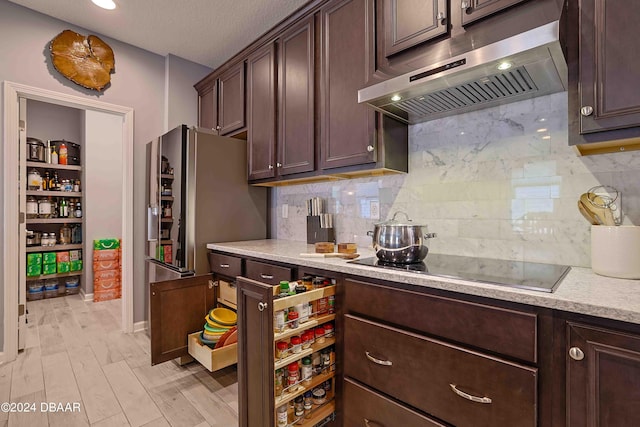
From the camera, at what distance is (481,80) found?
1294 mm

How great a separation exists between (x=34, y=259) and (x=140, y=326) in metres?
2.14

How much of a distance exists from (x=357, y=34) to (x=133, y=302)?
115 inches

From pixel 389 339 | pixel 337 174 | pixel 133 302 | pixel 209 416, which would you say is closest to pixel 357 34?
pixel 337 174

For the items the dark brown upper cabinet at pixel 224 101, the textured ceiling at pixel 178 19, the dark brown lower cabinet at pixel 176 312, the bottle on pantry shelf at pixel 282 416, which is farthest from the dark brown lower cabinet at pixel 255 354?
the textured ceiling at pixel 178 19

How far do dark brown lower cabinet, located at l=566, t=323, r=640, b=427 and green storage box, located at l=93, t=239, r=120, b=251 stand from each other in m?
4.82

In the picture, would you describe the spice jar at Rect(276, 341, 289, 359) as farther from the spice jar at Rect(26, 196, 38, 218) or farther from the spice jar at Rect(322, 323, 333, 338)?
the spice jar at Rect(26, 196, 38, 218)

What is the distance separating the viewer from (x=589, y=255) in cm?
129

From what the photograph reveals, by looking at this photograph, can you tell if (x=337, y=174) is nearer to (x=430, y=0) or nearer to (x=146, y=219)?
(x=430, y=0)

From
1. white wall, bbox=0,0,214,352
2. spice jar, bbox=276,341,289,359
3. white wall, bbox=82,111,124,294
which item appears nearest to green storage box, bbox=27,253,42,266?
white wall, bbox=82,111,124,294

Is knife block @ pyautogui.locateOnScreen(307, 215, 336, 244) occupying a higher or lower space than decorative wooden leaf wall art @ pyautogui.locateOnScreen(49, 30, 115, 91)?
lower

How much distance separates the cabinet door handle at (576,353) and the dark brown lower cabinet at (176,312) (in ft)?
6.51

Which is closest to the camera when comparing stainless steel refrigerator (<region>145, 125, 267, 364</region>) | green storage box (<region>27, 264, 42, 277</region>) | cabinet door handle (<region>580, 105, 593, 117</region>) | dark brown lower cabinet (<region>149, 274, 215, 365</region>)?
cabinet door handle (<region>580, 105, 593, 117</region>)

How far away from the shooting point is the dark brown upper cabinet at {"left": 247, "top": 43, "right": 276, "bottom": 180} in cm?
232

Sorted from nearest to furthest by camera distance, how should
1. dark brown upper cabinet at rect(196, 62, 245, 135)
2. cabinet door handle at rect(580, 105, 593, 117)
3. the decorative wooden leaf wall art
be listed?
1. cabinet door handle at rect(580, 105, 593, 117)
2. the decorative wooden leaf wall art
3. dark brown upper cabinet at rect(196, 62, 245, 135)
